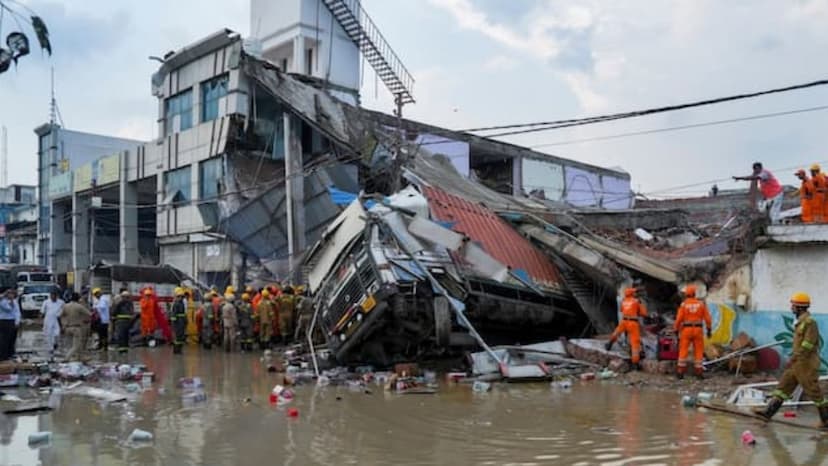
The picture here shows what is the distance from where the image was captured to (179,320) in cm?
1602

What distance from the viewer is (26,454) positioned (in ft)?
20.9

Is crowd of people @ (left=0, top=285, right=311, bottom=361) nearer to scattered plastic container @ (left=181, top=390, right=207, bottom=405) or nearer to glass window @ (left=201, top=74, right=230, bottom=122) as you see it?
scattered plastic container @ (left=181, top=390, right=207, bottom=405)

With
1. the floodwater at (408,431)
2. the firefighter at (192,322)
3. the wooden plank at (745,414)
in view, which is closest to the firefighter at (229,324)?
the firefighter at (192,322)

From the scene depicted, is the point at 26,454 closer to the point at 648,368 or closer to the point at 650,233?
the point at 648,368

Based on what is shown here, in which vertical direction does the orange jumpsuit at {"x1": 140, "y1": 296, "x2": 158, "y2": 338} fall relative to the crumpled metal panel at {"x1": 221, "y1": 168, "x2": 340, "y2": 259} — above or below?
below

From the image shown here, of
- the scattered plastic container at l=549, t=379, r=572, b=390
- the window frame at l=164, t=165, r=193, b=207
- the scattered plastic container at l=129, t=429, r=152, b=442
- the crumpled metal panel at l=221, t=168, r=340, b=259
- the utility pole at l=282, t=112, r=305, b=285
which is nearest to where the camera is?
the scattered plastic container at l=129, t=429, r=152, b=442

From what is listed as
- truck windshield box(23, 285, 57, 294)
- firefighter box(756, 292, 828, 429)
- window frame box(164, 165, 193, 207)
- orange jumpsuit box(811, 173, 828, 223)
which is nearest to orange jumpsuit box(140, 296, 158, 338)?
window frame box(164, 165, 193, 207)

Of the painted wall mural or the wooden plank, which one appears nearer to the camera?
the wooden plank

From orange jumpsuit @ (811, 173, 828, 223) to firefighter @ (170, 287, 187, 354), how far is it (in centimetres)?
1268

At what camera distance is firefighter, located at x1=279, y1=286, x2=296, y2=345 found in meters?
16.9

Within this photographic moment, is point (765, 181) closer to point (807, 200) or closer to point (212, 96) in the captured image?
point (807, 200)

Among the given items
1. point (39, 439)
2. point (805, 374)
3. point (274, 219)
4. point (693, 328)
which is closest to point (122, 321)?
point (274, 219)

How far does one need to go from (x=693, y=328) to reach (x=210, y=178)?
19.0 m

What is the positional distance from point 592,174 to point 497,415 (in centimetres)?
3086
